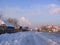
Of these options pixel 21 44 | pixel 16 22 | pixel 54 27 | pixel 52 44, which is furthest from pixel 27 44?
pixel 16 22

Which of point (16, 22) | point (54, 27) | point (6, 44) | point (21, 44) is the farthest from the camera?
point (16, 22)

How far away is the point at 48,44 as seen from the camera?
866 centimetres

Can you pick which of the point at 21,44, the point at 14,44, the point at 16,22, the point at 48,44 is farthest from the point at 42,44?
the point at 16,22

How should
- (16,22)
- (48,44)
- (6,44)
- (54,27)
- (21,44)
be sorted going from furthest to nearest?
(16,22), (54,27), (48,44), (21,44), (6,44)

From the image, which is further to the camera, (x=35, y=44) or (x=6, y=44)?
(x=35, y=44)

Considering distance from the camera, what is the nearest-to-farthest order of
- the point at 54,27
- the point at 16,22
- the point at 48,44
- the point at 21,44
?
the point at 21,44
the point at 48,44
the point at 54,27
the point at 16,22

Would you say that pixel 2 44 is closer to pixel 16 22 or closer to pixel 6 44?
pixel 6 44

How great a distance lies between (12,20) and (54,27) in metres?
16.8

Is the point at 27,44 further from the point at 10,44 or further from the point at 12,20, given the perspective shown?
the point at 12,20

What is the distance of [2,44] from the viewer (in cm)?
732

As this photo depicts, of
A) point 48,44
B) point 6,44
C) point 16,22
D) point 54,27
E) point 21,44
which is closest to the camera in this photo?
point 6,44

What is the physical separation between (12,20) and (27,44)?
7099 cm

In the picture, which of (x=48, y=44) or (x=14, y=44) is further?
(x=48, y=44)

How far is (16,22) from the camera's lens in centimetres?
7700
